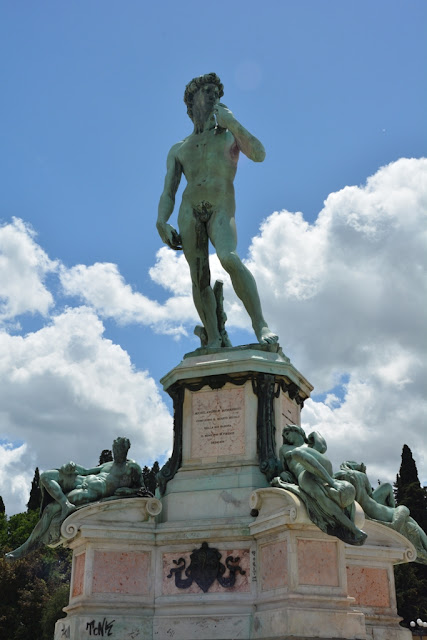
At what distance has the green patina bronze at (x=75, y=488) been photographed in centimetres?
1033

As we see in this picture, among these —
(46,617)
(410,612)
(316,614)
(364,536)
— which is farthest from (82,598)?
(410,612)

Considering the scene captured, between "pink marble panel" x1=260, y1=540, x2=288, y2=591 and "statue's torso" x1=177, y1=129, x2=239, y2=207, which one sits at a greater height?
"statue's torso" x1=177, y1=129, x2=239, y2=207

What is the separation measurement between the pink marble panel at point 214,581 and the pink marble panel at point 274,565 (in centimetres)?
27

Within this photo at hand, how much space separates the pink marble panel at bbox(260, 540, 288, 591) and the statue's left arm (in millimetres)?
5752

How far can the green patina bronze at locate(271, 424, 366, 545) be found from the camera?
28.1 ft

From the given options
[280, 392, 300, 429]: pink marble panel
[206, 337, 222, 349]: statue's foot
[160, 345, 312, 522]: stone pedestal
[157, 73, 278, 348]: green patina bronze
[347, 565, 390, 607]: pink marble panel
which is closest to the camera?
[347, 565, 390, 607]: pink marble panel

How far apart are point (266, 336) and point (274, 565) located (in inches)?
136

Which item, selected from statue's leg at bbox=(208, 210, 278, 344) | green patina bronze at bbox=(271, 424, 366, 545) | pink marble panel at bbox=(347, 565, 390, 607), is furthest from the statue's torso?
Result: pink marble panel at bbox=(347, 565, 390, 607)

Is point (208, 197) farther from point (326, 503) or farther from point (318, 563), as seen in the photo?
point (318, 563)

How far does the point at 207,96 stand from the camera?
1240 centimetres

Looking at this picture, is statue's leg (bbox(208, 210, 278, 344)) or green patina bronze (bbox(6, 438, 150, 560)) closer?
green patina bronze (bbox(6, 438, 150, 560))

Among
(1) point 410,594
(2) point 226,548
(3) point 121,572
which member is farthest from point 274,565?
(1) point 410,594

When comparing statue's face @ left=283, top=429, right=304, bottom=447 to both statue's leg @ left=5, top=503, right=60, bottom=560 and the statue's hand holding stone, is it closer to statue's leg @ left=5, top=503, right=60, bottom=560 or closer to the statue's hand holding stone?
statue's leg @ left=5, top=503, right=60, bottom=560

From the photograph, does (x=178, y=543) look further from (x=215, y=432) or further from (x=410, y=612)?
(x=410, y=612)
